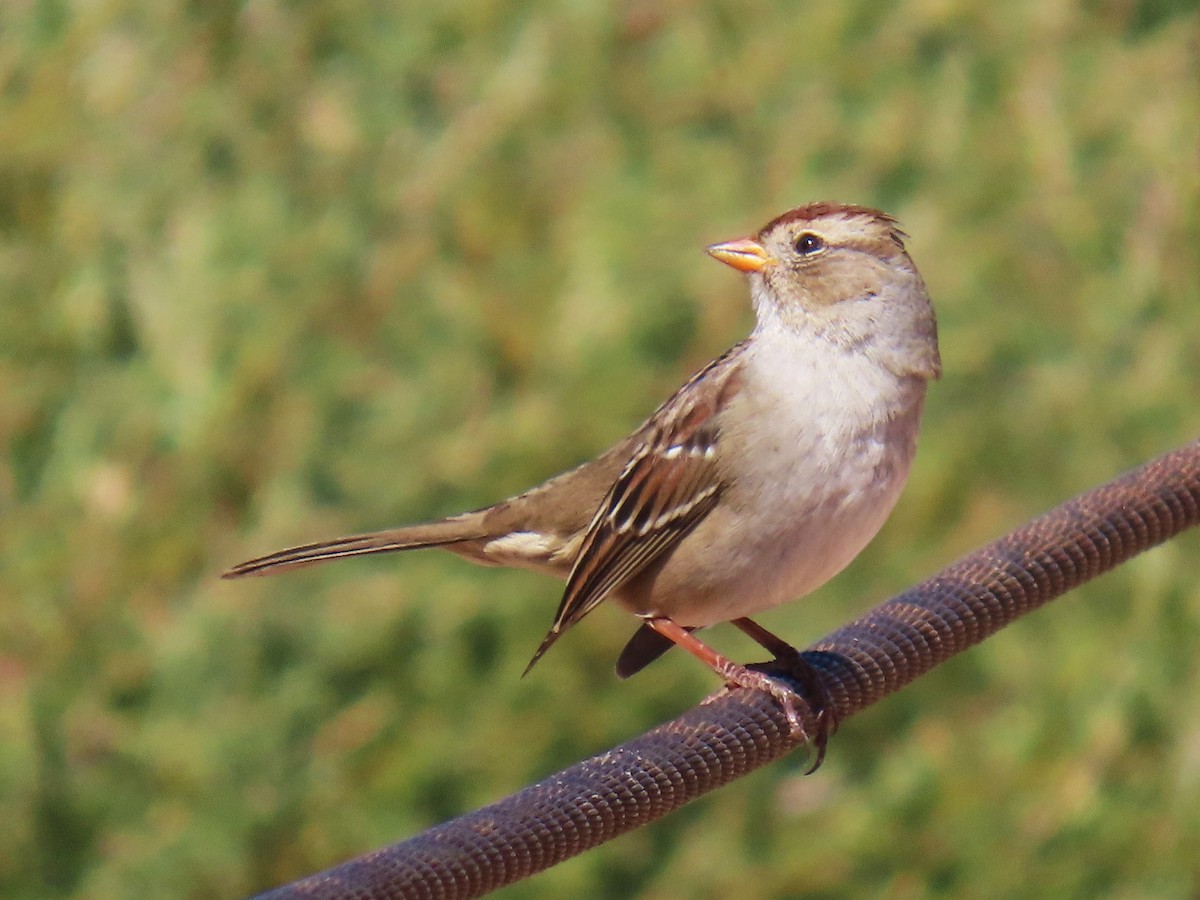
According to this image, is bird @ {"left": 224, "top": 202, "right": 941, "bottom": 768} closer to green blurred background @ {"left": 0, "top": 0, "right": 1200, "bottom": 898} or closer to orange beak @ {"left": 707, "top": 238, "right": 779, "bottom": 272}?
orange beak @ {"left": 707, "top": 238, "right": 779, "bottom": 272}

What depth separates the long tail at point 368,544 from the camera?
4270 millimetres

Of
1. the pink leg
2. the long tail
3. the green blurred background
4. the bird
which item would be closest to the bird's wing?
the bird

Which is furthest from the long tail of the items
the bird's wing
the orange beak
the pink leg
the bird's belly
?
the orange beak

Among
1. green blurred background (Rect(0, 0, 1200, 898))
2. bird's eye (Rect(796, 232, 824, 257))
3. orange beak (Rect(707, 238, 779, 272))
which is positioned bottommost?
green blurred background (Rect(0, 0, 1200, 898))

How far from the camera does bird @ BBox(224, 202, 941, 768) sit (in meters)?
3.88

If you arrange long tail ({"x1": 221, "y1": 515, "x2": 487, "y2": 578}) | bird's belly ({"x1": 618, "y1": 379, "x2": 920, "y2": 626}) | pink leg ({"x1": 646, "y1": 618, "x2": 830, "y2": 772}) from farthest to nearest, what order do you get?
1. long tail ({"x1": 221, "y1": 515, "x2": 487, "y2": 578})
2. bird's belly ({"x1": 618, "y1": 379, "x2": 920, "y2": 626})
3. pink leg ({"x1": 646, "y1": 618, "x2": 830, "y2": 772})

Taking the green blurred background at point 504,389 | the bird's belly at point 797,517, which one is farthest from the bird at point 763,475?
the green blurred background at point 504,389

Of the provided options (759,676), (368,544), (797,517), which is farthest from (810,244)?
(368,544)

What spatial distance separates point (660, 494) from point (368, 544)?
64 cm

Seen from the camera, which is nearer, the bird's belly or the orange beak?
the bird's belly

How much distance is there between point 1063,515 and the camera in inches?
139

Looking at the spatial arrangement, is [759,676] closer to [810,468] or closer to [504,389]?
[810,468]

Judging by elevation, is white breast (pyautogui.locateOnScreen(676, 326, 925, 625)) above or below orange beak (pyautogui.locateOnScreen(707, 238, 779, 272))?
below

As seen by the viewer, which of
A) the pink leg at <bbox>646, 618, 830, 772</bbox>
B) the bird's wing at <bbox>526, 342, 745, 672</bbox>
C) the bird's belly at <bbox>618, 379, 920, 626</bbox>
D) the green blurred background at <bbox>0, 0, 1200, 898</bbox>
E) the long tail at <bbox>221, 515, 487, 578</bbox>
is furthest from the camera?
the green blurred background at <bbox>0, 0, 1200, 898</bbox>
